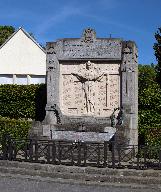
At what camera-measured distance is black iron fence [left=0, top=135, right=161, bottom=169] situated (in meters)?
11.1

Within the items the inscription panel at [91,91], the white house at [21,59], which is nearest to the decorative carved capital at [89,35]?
the inscription panel at [91,91]

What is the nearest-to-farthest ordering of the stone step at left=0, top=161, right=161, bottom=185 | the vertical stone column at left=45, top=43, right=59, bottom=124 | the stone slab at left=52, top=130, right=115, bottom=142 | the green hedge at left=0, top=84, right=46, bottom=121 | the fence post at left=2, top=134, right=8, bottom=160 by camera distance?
the stone step at left=0, top=161, right=161, bottom=185, the fence post at left=2, top=134, right=8, bottom=160, the stone slab at left=52, top=130, right=115, bottom=142, the vertical stone column at left=45, top=43, right=59, bottom=124, the green hedge at left=0, top=84, right=46, bottom=121

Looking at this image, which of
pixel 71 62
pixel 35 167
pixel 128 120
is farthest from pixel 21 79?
pixel 35 167

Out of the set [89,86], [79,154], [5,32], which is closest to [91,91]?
[89,86]

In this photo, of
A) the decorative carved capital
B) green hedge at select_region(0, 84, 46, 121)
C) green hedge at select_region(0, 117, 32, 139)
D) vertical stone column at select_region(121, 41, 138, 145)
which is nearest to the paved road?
vertical stone column at select_region(121, 41, 138, 145)

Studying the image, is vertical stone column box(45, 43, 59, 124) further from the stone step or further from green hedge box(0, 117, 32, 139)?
Result: the stone step

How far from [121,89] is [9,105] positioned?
7.37 metres

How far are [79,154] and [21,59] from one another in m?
21.1

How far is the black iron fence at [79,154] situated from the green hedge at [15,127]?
151 inches

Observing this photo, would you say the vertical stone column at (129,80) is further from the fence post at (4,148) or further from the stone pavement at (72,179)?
the fence post at (4,148)

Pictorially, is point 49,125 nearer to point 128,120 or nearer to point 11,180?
point 128,120

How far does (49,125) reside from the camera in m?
14.9

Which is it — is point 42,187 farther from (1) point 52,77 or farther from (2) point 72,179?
(1) point 52,77

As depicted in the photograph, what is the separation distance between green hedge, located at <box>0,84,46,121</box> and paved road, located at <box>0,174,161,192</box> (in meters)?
7.90
